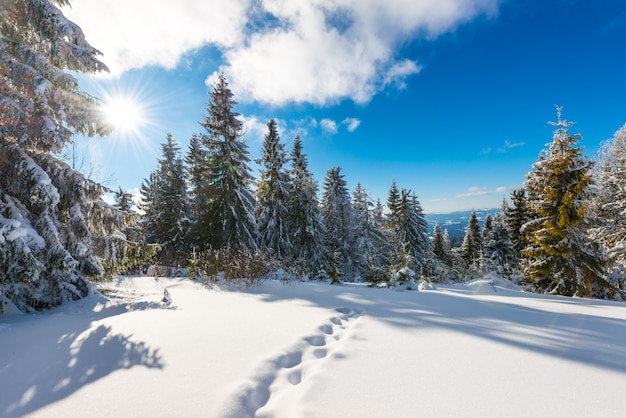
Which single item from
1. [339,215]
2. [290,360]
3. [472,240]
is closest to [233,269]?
[290,360]

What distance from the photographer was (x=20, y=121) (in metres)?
4.98

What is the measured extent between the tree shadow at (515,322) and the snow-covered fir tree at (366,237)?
15.5 m

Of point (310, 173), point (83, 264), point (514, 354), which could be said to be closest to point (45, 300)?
point (83, 264)

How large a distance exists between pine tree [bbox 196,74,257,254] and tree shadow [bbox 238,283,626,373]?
32.8 feet

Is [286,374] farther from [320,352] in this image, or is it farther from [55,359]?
[55,359]

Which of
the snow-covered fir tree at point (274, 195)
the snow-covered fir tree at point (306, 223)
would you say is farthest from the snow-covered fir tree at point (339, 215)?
the snow-covered fir tree at point (274, 195)

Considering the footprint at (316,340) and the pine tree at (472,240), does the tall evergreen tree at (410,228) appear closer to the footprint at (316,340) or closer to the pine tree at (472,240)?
the pine tree at (472,240)

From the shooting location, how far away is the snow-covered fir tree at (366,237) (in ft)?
70.5

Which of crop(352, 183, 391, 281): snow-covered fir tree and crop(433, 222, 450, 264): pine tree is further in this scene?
crop(433, 222, 450, 264): pine tree

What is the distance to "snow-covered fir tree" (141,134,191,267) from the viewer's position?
18.2 meters

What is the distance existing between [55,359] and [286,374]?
2.38m

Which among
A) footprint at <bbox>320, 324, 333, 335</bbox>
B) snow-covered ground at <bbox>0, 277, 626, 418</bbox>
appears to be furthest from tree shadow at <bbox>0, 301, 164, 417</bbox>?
footprint at <bbox>320, 324, 333, 335</bbox>

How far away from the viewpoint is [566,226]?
977 centimetres

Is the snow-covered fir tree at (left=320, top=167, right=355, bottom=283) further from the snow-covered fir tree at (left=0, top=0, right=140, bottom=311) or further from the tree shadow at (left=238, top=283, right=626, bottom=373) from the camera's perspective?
the snow-covered fir tree at (left=0, top=0, right=140, bottom=311)
